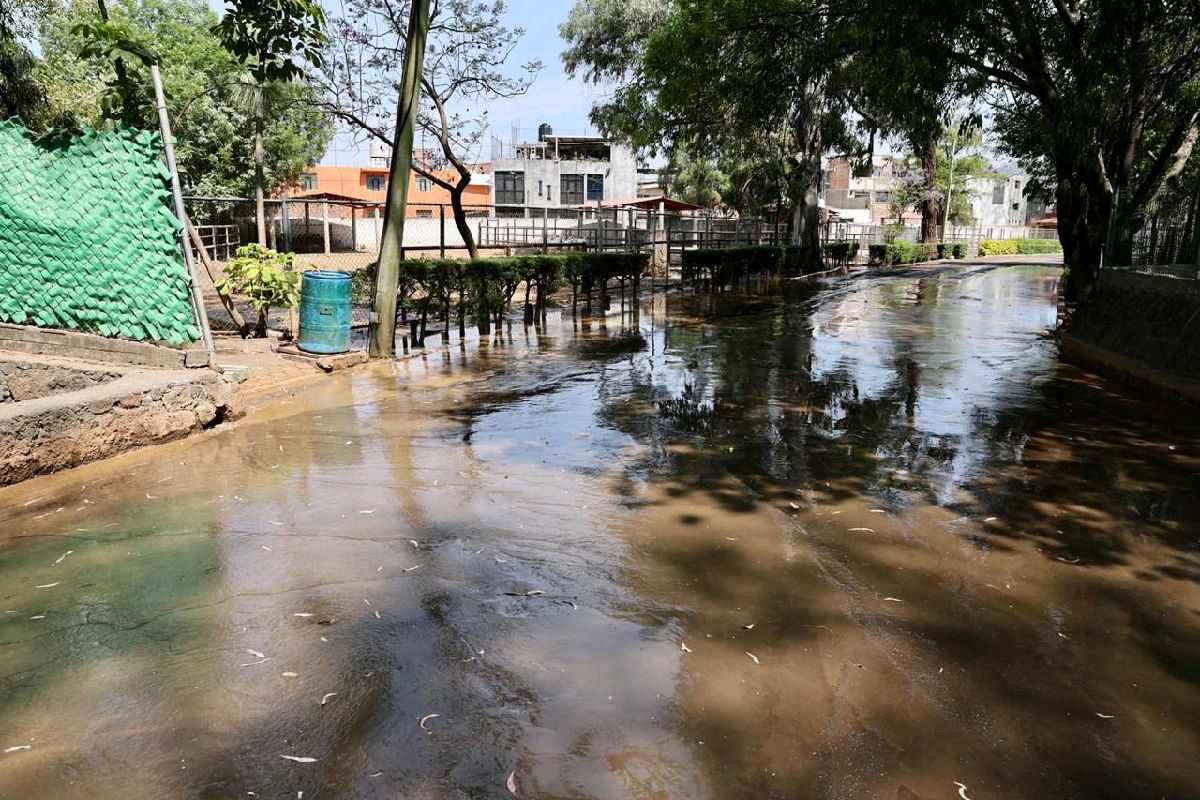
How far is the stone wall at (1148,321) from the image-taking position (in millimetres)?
8953

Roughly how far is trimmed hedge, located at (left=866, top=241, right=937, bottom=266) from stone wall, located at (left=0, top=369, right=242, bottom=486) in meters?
35.6

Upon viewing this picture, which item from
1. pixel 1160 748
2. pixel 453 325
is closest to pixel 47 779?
pixel 1160 748

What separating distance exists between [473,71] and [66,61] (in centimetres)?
2413

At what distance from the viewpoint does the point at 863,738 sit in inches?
115

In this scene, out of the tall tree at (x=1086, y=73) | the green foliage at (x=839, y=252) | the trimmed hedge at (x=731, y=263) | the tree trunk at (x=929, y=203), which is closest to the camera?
the tall tree at (x=1086, y=73)

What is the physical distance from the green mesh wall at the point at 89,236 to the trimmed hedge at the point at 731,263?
15.5 metres

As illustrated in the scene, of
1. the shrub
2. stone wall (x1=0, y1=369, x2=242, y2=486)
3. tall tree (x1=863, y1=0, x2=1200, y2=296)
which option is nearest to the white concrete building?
the shrub

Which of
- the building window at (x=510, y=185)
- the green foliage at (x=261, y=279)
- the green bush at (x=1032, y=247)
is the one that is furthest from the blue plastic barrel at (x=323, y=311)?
the green bush at (x=1032, y=247)

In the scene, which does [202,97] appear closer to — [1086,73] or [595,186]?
[1086,73]

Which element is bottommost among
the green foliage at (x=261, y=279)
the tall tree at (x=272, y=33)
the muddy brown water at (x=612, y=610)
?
the muddy brown water at (x=612, y=610)

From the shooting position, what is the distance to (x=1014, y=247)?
63.2 meters

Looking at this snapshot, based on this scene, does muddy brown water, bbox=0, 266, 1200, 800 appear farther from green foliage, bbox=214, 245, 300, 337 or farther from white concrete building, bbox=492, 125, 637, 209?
white concrete building, bbox=492, 125, 637, 209

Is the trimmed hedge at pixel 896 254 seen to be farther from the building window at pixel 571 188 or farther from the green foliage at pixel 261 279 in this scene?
the green foliage at pixel 261 279

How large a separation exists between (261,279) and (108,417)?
4537mm
